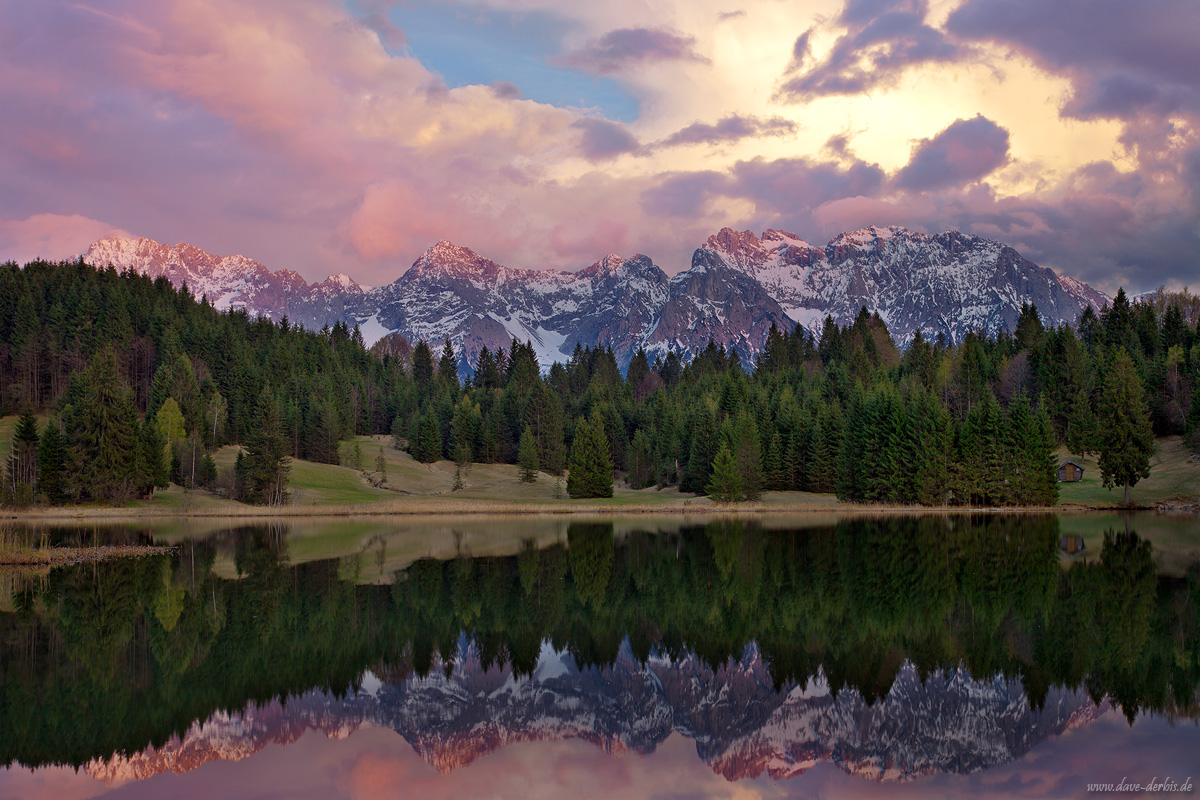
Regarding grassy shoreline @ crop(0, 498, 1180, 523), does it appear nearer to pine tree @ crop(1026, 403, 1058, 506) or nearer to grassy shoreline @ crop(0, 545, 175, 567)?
pine tree @ crop(1026, 403, 1058, 506)

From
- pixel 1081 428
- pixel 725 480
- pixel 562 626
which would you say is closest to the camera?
pixel 562 626

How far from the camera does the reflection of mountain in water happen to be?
15.3 m

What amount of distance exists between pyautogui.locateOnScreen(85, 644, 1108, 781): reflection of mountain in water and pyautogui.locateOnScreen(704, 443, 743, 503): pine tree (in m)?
74.5

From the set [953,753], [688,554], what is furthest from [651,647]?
[688,554]

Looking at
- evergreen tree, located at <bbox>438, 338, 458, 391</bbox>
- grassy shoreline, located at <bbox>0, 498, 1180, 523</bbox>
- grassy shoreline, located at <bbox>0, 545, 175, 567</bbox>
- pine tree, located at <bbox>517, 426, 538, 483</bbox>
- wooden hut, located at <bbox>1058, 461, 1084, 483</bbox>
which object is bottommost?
grassy shoreline, located at <bbox>0, 498, 1180, 523</bbox>

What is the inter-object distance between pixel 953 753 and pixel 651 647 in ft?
32.3

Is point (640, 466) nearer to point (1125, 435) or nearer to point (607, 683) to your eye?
point (1125, 435)

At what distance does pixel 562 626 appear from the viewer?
1051 inches

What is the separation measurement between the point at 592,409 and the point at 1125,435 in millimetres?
76595

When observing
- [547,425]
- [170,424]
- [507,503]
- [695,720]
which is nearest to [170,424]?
[170,424]

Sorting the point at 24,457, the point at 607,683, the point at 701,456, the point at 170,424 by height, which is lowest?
the point at 607,683

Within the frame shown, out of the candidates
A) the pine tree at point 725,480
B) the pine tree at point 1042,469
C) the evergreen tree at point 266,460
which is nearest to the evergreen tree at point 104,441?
the evergreen tree at point 266,460

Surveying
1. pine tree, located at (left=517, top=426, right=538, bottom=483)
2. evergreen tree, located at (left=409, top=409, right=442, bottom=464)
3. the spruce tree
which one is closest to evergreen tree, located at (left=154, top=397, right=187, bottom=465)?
the spruce tree

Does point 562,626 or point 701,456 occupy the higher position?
point 701,456
